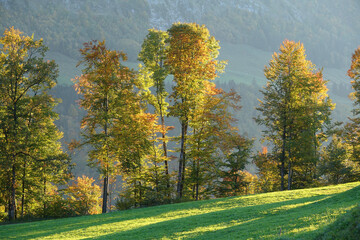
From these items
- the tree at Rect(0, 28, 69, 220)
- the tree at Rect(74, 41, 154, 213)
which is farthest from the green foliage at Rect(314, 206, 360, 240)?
the tree at Rect(0, 28, 69, 220)

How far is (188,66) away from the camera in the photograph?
105 ft

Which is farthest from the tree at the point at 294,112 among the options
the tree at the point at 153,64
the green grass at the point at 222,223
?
the green grass at the point at 222,223

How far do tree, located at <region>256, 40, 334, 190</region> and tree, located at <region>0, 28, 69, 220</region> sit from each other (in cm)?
2104

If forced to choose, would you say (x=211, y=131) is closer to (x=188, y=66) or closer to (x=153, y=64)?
(x=188, y=66)

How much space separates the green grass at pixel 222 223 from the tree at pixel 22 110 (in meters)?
6.76

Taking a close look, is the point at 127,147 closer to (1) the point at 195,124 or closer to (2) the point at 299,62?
(1) the point at 195,124

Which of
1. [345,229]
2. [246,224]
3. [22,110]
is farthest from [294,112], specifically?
[345,229]

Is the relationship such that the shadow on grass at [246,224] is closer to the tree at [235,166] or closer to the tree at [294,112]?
the tree at [294,112]

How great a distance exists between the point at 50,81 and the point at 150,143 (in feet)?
35.7

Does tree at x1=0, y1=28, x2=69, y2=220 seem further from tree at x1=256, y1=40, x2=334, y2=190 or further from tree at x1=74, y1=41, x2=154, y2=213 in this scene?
tree at x1=256, y1=40, x2=334, y2=190

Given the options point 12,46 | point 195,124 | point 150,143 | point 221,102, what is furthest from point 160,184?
point 12,46

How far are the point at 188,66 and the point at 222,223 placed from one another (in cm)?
1887

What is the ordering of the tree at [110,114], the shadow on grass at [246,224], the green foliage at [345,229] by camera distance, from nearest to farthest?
the green foliage at [345,229] → the shadow on grass at [246,224] → the tree at [110,114]

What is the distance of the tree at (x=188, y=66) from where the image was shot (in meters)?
32.2
